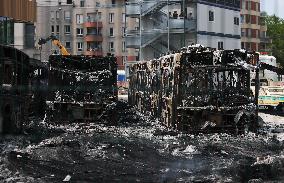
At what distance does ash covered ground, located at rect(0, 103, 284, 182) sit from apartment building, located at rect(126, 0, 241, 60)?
3214 centimetres

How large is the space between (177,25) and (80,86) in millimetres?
30657

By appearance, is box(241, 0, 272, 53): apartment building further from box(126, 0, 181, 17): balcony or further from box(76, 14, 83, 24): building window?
box(76, 14, 83, 24): building window

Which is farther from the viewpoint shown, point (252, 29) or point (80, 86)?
point (252, 29)

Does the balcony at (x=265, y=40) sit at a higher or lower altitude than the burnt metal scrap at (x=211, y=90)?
higher

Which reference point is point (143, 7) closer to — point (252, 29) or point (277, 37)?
point (252, 29)

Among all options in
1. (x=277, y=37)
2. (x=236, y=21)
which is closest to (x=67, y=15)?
(x=277, y=37)

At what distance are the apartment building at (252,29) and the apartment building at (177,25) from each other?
14732 mm

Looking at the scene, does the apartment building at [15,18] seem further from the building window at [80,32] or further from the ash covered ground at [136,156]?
the building window at [80,32]

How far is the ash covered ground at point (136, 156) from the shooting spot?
1098cm

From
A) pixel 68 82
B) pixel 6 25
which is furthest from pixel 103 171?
pixel 6 25

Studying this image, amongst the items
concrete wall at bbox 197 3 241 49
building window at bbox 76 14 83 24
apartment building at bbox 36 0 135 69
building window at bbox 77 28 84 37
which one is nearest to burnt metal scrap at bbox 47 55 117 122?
concrete wall at bbox 197 3 241 49

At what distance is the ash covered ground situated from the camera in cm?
1098

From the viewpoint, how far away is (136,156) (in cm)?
1370

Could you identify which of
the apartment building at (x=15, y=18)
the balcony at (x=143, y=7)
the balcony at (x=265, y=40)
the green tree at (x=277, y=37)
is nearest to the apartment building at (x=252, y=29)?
the balcony at (x=265, y=40)
